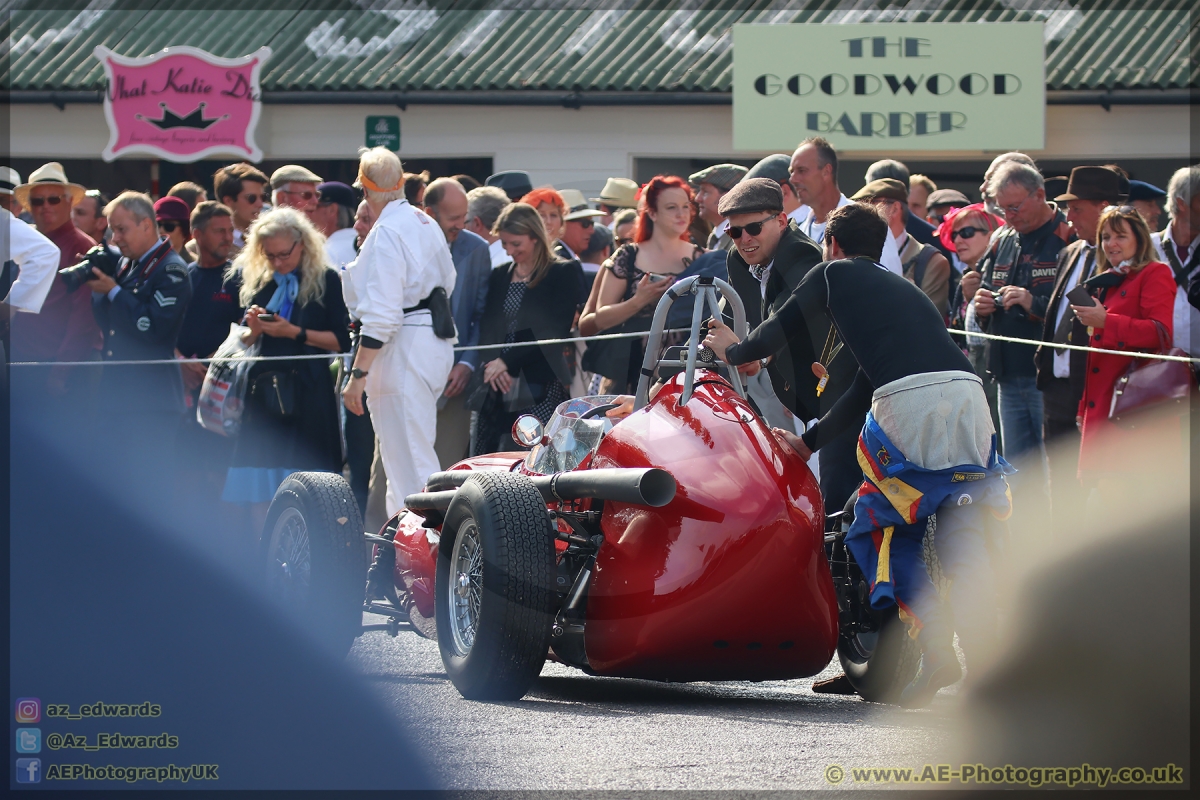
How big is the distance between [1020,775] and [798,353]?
2478 mm

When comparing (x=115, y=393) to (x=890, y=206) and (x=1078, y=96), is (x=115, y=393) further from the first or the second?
(x=1078, y=96)

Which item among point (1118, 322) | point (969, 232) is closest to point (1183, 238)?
point (1118, 322)

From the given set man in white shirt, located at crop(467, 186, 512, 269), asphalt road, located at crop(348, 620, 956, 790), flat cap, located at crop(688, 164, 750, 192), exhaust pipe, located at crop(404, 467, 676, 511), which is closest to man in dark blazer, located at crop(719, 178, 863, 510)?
asphalt road, located at crop(348, 620, 956, 790)

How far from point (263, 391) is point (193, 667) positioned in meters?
3.29

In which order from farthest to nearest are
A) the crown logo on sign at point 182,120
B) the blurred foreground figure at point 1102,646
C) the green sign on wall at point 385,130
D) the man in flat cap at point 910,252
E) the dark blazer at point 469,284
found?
the green sign on wall at point 385,130 → the crown logo on sign at point 182,120 → the dark blazer at point 469,284 → the man in flat cap at point 910,252 → the blurred foreground figure at point 1102,646

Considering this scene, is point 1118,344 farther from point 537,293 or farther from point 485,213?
point 485,213

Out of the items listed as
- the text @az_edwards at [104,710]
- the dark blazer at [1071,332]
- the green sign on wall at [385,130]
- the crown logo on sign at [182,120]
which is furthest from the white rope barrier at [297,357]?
the green sign on wall at [385,130]

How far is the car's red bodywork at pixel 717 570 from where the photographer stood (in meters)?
4.83

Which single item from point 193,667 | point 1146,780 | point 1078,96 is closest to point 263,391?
point 193,667

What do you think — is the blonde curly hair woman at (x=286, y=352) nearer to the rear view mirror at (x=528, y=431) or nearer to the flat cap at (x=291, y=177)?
the flat cap at (x=291, y=177)

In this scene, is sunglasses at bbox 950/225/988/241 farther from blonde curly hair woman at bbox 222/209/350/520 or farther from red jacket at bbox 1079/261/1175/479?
blonde curly hair woman at bbox 222/209/350/520

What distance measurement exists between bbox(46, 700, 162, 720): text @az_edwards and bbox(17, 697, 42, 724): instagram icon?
20cm

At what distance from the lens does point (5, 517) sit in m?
8.20

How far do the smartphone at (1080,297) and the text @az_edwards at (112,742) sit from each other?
4737 mm
